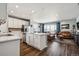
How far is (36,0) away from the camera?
1.92 metres

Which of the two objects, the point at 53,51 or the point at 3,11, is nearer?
the point at 3,11

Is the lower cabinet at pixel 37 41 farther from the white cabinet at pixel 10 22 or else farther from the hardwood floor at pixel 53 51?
the white cabinet at pixel 10 22

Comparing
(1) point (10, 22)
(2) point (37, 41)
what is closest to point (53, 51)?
(2) point (37, 41)

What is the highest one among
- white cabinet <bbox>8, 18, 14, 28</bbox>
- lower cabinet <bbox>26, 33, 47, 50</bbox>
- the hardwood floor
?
white cabinet <bbox>8, 18, 14, 28</bbox>

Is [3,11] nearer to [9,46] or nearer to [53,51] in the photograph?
[9,46]

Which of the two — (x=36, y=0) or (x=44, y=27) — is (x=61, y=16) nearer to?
(x=44, y=27)

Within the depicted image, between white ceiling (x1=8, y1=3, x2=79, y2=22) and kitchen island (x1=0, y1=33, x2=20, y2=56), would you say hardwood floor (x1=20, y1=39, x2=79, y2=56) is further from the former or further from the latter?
white ceiling (x1=8, y1=3, x2=79, y2=22)

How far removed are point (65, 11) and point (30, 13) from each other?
1292mm

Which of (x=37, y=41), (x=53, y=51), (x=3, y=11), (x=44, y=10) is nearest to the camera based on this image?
(x=3, y=11)

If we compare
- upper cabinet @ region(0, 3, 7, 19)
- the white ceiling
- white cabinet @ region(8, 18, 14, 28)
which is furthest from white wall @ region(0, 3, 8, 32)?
the white ceiling

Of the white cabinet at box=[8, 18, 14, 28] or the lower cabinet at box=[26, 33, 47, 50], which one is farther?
the lower cabinet at box=[26, 33, 47, 50]

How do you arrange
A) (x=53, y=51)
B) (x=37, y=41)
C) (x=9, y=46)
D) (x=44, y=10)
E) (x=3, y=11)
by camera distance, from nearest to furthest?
(x=9, y=46) < (x=3, y=11) < (x=53, y=51) < (x=44, y=10) < (x=37, y=41)

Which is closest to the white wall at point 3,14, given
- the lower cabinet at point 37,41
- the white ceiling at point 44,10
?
the white ceiling at point 44,10

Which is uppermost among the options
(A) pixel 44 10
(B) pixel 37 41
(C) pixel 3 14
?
(A) pixel 44 10
